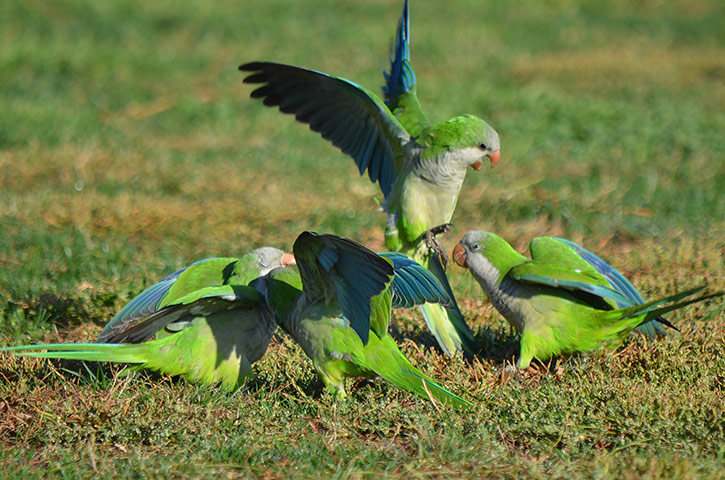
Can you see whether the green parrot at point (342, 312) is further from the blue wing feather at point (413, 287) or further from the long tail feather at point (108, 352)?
the long tail feather at point (108, 352)

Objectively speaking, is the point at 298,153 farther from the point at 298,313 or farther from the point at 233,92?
the point at 298,313

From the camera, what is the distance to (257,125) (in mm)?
9375

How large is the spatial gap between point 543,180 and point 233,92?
469 cm

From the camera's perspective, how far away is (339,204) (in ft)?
23.2

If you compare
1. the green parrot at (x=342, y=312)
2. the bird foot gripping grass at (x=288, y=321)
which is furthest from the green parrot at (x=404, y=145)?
the green parrot at (x=342, y=312)

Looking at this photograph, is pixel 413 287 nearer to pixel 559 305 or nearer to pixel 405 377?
pixel 405 377

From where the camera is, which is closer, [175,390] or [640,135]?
[175,390]

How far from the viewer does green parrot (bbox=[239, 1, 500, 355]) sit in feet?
14.4

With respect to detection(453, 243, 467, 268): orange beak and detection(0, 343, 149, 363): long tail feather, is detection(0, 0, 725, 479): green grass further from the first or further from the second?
detection(453, 243, 467, 268): orange beak

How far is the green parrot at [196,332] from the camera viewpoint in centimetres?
354

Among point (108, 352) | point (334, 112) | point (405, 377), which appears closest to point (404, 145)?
point (334, 112)

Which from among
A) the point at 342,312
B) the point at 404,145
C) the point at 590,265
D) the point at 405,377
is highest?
the point at 404,145

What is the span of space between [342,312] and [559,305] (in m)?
1.18

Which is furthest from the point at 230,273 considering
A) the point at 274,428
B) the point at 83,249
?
the point at 83,249
